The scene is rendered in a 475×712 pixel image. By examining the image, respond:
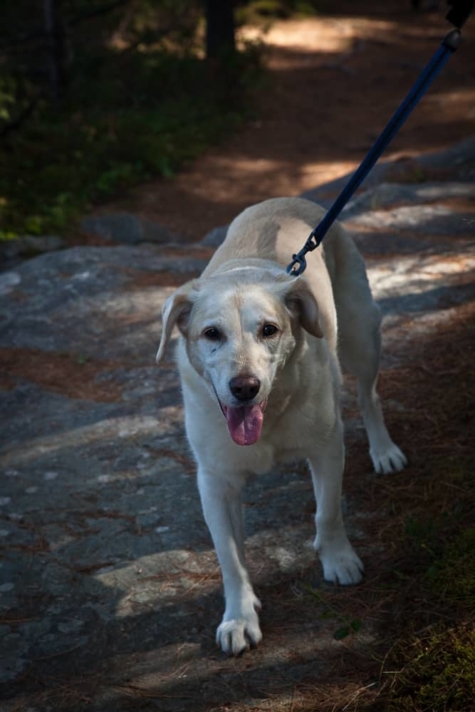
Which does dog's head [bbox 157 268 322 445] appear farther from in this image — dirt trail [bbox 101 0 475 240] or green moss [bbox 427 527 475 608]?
dirt trail [bbox 101 0 475 240]

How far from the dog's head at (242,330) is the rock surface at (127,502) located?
3.18 ft

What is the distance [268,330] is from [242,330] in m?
0.11

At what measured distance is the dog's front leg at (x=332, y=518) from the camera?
379cm

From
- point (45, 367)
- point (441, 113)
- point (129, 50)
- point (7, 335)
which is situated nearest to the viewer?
point (45, 367)

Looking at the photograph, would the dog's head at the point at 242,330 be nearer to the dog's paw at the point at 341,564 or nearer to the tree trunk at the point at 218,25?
the dog's paw at the point at 341,564

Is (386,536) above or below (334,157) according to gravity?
above

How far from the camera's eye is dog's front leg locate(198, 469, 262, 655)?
3.65 m

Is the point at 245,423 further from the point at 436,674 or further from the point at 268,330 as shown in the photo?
the point at 436,674

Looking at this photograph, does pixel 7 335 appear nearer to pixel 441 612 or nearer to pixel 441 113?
pixel 441 612

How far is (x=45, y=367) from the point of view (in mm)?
6301

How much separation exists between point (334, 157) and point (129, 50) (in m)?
4.84

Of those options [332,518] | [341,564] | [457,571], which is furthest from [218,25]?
[457,571]

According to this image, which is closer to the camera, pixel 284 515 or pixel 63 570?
pixel 63 570

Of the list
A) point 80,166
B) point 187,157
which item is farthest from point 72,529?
point 187,157
